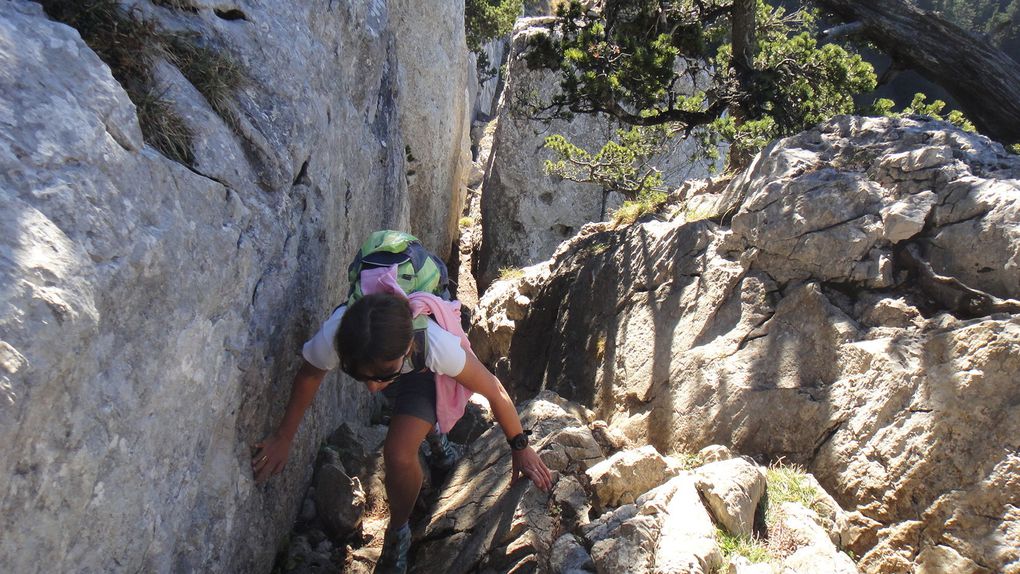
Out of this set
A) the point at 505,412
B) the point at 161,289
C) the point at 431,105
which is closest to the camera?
the point at 161,289

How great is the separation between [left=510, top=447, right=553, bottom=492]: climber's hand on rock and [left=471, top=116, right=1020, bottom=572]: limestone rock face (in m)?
1.18

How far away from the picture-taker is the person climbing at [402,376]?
320cm

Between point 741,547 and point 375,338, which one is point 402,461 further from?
point 741,547

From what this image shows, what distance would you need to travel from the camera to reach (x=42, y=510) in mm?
2105

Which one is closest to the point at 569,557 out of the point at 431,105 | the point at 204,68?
the point at 204,68

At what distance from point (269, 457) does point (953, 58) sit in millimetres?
7015

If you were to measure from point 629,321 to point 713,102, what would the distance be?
3311mm

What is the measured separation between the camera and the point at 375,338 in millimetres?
3109

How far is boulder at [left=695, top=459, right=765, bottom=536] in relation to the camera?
3.31m

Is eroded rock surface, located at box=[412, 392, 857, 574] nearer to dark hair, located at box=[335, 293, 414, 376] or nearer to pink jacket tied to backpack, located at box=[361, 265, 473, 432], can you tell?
pink jacket tied to backpack, located at box=[361, 265, 473, 432]

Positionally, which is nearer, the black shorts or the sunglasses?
the sunglasses

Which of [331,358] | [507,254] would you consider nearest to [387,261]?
[331,358]

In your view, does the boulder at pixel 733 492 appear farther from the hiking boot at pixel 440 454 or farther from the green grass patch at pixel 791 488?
the hiking boot at pixel 440 454

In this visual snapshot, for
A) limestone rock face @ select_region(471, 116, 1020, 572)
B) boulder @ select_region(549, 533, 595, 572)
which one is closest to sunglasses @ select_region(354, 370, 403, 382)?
boulder @ select_region(549, 533, 595, 572)
